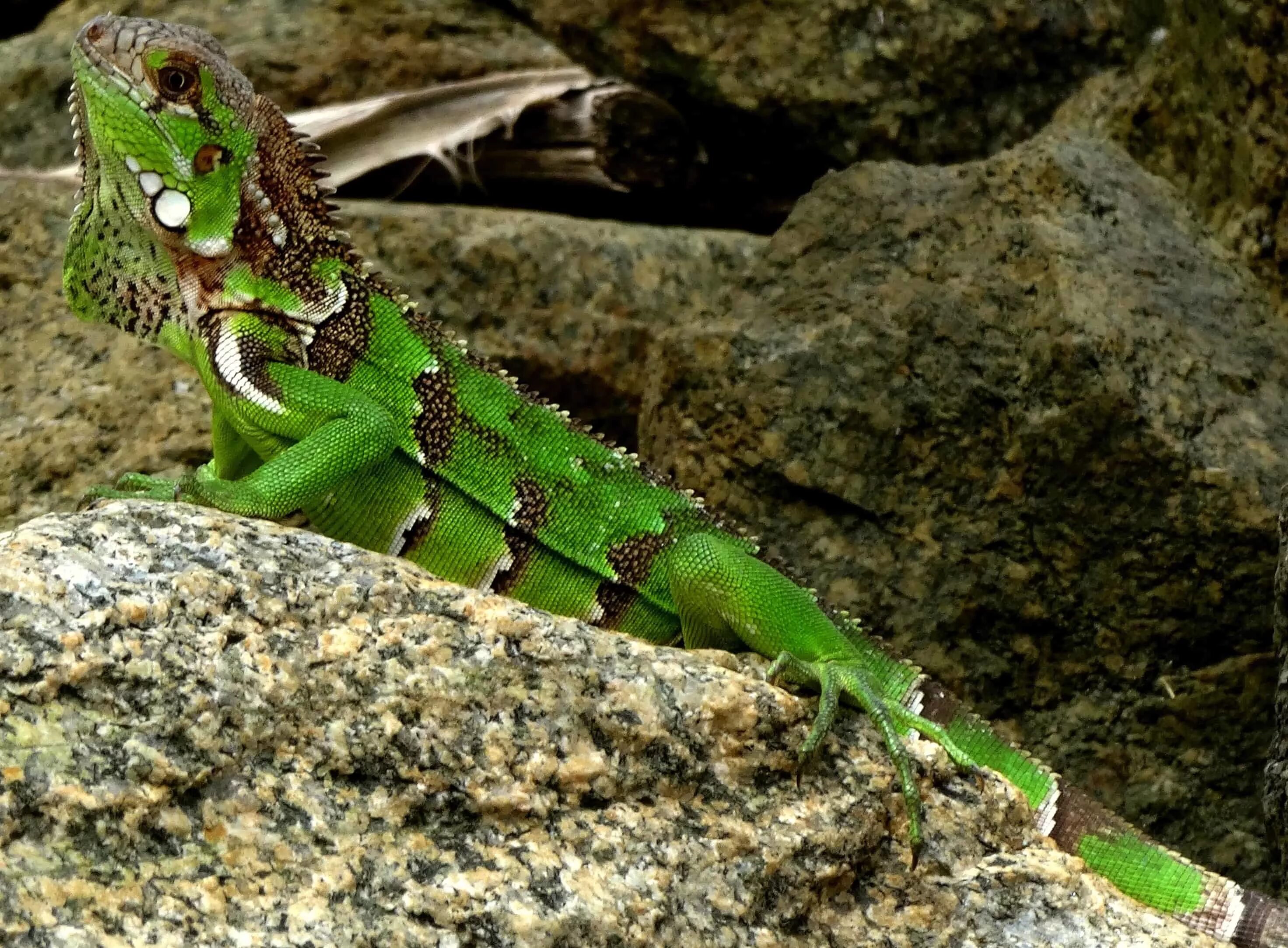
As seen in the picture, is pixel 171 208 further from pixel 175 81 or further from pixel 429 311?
pixel 429 311

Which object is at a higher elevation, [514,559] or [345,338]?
[345,338]

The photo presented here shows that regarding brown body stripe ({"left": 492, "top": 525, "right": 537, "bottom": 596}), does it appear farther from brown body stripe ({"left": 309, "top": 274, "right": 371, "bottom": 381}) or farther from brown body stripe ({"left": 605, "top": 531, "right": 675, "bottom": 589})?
brown body stripe ({"left": 309, "top": 274, "right": 371, "bottom": 381})

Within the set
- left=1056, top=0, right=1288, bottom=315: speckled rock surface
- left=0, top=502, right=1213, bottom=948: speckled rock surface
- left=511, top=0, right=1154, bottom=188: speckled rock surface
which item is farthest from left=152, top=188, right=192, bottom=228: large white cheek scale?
left=1056, top=0, right=1288, bottom=315: speckled rock surface

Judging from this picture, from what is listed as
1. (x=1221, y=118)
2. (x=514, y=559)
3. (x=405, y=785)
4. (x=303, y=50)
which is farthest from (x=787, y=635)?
(x=303, y=50)

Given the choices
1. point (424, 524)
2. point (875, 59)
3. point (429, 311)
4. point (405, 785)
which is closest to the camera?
point (405, 785)

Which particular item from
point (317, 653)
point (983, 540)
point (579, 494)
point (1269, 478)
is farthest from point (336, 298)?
point (1269, 478)

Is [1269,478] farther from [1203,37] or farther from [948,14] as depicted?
[948,14]

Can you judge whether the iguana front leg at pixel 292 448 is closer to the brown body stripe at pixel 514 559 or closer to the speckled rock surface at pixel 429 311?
the brown body stripe at pixel 514 559
